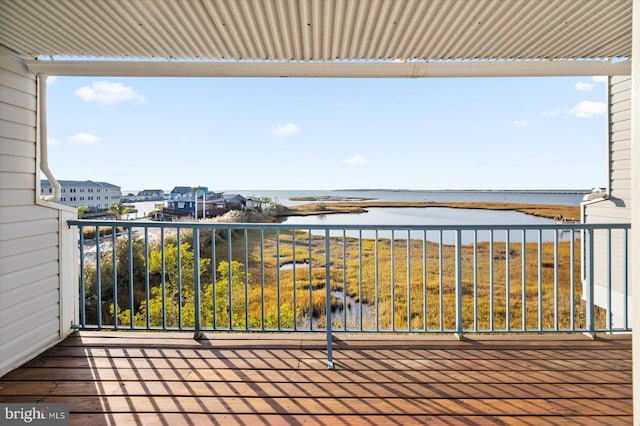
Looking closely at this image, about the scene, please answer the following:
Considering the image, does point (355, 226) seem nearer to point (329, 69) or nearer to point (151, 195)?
point (329, 69)

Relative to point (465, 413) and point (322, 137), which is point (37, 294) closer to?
point (465, 413)

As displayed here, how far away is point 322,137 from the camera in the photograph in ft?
110

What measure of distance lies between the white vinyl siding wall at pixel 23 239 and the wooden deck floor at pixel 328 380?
0.19m

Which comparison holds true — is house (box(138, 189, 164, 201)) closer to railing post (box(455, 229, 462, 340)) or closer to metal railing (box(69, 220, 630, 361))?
metal railing (box(69, 220, 630, 361))

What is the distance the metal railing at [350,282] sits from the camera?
2875mm

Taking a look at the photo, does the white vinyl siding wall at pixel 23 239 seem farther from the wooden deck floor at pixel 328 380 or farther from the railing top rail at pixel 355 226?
the railing top rail at pixel 355 226

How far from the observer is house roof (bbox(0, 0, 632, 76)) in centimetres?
229

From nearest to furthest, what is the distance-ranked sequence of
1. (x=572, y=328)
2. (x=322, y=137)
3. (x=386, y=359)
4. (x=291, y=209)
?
(x=386, y=359) → (x=572, y=328) → (x=291, y=209) → (x=322, y=137)

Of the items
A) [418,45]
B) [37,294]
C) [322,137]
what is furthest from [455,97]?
[37,294]

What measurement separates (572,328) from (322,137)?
31506 millimetres

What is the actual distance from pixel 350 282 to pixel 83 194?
9.43m

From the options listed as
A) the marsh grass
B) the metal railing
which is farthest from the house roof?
the marsh grass

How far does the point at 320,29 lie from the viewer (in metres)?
2.56

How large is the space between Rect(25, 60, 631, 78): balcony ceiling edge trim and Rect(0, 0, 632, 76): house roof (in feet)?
0.07
